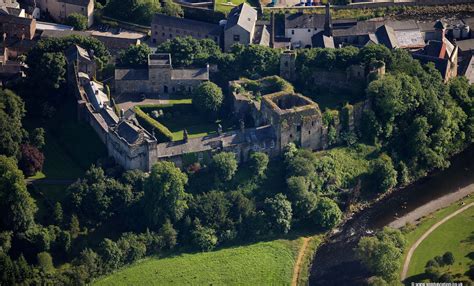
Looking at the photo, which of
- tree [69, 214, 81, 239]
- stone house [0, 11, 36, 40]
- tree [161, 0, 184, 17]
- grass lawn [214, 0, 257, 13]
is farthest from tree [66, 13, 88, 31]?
tree [69, 214, 81, 239]

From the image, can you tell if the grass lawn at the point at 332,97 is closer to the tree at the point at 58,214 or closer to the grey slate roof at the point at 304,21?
the grey slate roof at the point at 304,21

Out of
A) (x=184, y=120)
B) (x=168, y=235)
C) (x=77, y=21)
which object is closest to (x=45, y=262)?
(x=168, y=235)

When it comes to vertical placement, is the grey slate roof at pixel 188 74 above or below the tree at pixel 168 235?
above

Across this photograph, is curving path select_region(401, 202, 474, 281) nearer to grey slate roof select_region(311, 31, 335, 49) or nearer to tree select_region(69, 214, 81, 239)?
grey slate roof select_region(311, 31, 335, 49)

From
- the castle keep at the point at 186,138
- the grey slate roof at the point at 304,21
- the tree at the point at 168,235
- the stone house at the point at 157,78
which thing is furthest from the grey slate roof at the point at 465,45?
the tree at the point at 168,235

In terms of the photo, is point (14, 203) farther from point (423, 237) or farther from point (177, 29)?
point (423, 237)

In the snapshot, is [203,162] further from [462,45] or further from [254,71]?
[462,45]
